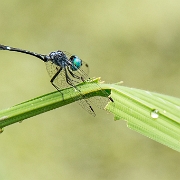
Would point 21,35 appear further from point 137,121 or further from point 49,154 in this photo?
point 137,121

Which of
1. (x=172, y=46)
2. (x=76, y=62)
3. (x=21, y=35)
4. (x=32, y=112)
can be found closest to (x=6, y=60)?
(x=21, y=35)

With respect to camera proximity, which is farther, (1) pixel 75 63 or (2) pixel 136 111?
(1) pixel 75 63

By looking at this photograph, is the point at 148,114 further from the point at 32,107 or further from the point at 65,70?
the point at 65,70

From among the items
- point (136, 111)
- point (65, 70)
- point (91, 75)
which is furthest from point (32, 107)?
point (91, 75)

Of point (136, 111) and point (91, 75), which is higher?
point (91, 75)

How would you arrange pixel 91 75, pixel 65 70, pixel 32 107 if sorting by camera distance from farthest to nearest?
pixel 91 75, pixel 65 70, pixel 32 107

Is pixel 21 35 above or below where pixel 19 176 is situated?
above

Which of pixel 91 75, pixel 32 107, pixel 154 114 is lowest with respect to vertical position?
pixel 154 114
